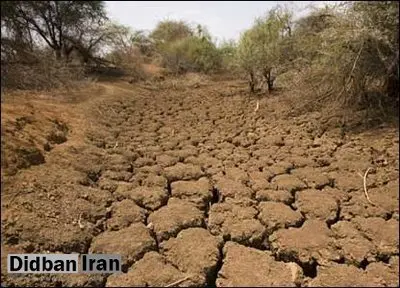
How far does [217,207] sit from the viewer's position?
316 cm

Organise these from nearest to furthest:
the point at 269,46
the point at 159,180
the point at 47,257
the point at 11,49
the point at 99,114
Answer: the point at 47,257 < the point at 159,180 < the point at 11,49 < the point at 99,114 < the point at 269,46

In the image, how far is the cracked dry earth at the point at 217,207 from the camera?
2422mm

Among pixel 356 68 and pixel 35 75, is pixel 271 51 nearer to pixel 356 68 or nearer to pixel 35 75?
pixel 356 68

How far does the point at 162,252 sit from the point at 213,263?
1.04ft

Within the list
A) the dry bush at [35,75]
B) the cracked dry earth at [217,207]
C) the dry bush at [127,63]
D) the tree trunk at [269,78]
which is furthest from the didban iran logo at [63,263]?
the dry bush at [127,63]

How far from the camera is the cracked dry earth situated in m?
2.42

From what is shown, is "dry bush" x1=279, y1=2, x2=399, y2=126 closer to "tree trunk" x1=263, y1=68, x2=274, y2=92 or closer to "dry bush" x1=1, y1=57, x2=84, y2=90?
"tree trunk" x1=263, y1=68, x2=274, y2=92

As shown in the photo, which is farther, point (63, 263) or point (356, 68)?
point (356, 68)

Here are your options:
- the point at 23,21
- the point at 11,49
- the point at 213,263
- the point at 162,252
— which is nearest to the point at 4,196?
the point at 162,252

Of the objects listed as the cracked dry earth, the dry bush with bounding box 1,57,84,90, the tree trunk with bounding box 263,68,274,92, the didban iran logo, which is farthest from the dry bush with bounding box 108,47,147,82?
the didban iran logo

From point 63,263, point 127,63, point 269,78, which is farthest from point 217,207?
point 127,63

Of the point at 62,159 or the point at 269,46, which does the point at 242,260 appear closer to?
the point at 62,159

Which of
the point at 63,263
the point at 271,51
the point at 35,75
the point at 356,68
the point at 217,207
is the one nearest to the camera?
the point at 63,263

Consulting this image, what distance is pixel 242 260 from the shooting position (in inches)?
99.1
